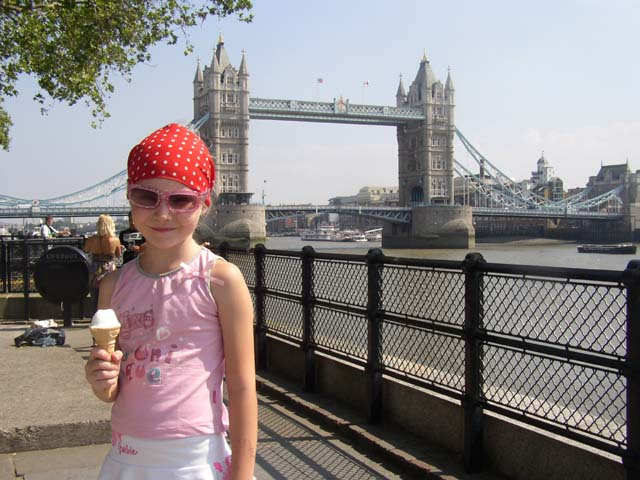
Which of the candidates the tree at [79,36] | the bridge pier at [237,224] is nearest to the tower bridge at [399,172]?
the bridge pier at [237,224]

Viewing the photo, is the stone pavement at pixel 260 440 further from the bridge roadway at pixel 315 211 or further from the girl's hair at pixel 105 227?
the bridge roadway at pixel 315 211

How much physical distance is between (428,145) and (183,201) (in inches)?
3615

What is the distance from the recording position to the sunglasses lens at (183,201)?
1.64 m

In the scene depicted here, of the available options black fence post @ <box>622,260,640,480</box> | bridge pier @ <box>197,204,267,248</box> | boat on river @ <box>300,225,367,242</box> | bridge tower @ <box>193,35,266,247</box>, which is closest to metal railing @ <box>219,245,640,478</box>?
black fence post @ <box>622,260,640,480</box>

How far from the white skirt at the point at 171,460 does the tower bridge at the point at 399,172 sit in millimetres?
53957

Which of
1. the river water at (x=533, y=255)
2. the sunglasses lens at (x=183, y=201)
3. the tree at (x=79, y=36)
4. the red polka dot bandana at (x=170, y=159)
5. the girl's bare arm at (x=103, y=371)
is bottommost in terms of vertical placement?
the river water at (x=533, y=255)

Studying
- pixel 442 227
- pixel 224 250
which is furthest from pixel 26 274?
pixel 442 227

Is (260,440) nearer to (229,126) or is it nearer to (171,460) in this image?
(171,460)

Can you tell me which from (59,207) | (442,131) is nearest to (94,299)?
(59,207)

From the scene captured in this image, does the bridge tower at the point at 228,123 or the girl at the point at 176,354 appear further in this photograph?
the bridge tower at the point at 228,123

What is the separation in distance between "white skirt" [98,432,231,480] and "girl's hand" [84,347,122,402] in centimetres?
13

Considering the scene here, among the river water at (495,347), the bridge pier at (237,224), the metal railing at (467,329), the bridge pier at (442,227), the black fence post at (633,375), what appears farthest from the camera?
the bridge pier at (442,227)

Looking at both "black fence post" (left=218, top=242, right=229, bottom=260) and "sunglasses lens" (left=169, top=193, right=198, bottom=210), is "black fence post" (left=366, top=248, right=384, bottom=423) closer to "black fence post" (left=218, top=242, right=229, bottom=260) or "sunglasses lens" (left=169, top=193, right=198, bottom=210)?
"sunglasses lens" (left=169, top=193, right=198, bottom=210)

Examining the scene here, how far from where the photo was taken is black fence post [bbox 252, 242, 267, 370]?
6055 millimetres
